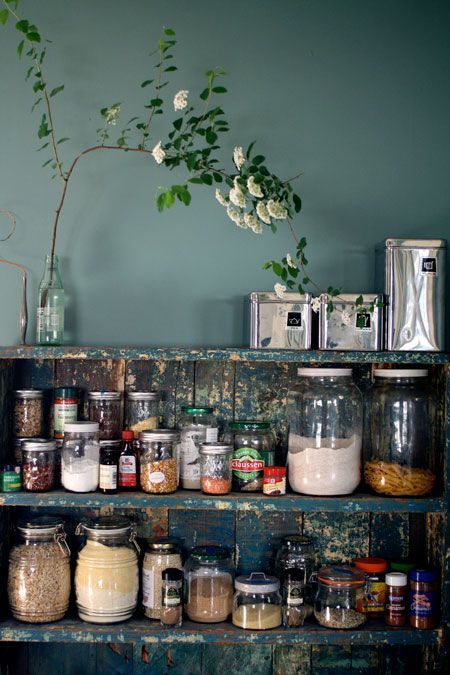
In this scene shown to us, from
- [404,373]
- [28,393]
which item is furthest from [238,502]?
[28,393]

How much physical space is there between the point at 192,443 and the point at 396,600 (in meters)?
0.69

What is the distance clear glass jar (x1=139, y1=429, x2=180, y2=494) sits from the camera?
208 cm

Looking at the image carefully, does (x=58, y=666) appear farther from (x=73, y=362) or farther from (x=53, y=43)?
(x=53, y=43)

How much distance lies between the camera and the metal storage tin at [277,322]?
6.88ft

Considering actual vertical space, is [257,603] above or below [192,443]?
below

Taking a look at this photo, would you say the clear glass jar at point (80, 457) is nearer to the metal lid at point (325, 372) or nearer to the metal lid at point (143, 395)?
the metal lid at point (143, 395)

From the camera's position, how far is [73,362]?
90.2 inches

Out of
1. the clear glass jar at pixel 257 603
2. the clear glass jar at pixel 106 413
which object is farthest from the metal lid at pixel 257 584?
the clear glass jar at pixel 106 413

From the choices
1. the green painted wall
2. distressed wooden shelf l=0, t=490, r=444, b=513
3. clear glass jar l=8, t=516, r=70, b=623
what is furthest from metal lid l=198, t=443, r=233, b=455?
clear glass jar l=8, t=516, r=70, b=623

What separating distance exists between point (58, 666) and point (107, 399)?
2.60 feet

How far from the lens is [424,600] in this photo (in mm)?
2059

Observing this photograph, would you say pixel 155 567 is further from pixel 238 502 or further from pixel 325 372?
pixel 325 372

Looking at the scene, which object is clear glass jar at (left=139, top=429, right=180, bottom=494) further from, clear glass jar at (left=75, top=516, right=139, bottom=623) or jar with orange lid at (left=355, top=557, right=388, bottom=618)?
jar with orange lid at (left=355, top=557, right=388, bottom=618)

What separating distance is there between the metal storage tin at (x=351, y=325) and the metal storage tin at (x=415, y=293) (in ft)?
0.12
